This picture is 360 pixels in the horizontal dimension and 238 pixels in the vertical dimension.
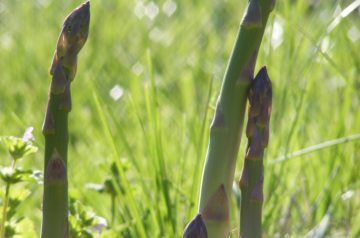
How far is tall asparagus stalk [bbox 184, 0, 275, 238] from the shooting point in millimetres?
1136

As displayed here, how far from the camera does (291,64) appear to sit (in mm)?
1840

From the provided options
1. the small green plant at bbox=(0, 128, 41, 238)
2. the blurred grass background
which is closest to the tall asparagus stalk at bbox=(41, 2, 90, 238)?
the small green plant at bbox=(0, 128, 41, 238)

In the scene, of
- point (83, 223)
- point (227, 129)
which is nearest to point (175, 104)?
point (83, 223)

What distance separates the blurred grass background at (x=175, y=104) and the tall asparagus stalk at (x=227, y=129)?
271 mm

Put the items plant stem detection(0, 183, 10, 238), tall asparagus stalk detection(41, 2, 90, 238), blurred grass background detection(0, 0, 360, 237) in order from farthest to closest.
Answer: blurred grass background detection(0, 0, 360, 237) < plant stem detection(0, 183, 10, 238) < tall asparagus stalk detection(41, 2, 90, 238)

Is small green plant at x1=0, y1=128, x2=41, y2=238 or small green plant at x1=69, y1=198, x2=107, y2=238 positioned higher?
small green plant at x1=0, y1=128, x2=41, y2=238

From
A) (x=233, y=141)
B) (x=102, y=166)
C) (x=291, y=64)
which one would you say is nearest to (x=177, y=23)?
(x=291, y=64)

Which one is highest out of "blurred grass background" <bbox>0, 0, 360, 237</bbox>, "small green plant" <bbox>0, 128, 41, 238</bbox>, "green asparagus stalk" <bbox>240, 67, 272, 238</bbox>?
"blurred grass background" <bbox>0, 0, 360, 237</bbox>

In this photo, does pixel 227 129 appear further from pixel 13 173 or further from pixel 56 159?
pixel 13 173

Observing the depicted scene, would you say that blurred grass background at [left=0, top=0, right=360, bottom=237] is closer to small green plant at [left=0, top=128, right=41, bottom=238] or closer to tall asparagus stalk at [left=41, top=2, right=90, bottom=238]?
small green plant at [left=0, top=128, right=41, bottom=238]

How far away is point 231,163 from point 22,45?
2.07m

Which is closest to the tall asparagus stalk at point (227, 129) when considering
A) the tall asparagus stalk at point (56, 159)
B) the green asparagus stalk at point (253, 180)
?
the green asparagus stalk at point (253, 180)

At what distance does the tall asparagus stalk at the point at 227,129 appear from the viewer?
3.73ft

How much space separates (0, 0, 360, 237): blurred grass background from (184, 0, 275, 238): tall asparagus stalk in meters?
Result: 0.27
